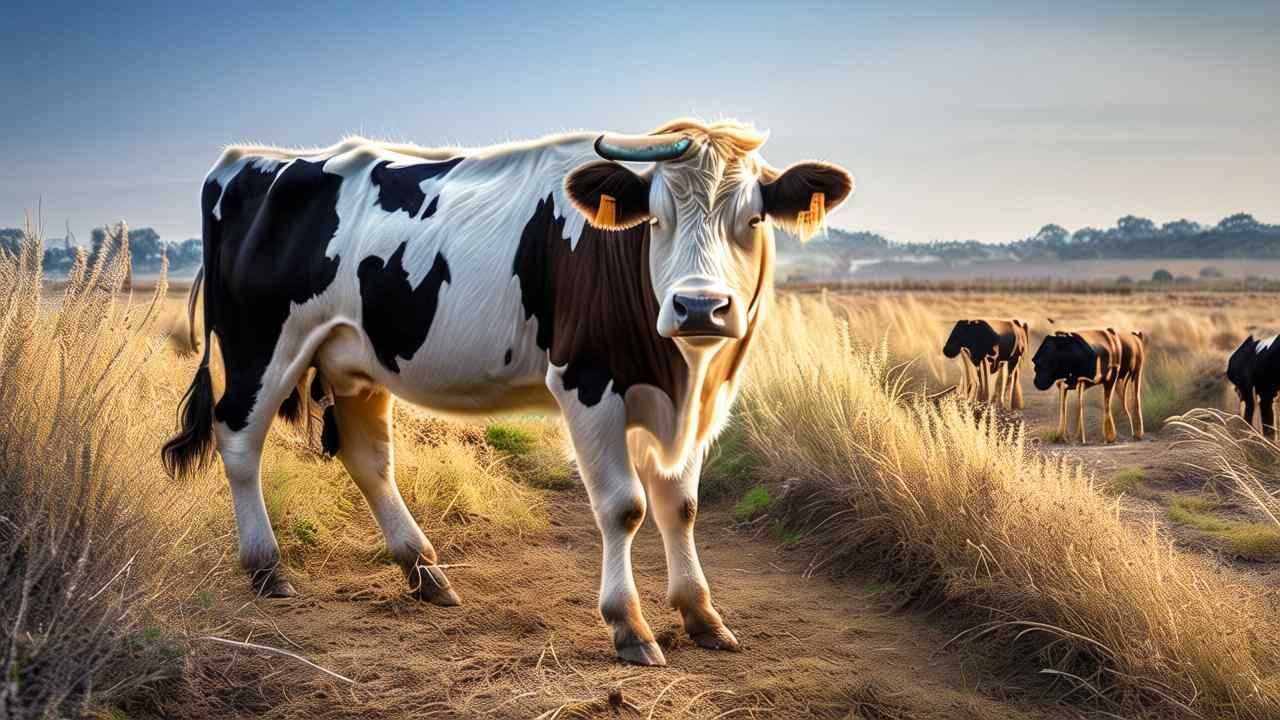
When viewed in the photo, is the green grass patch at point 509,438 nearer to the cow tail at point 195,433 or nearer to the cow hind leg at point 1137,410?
the cow tail at point 195,433

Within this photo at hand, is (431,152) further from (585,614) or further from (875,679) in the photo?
(875,679)

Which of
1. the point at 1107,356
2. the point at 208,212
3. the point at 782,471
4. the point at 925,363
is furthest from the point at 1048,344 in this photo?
the point at 208,212

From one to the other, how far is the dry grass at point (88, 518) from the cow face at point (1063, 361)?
9.21 metres

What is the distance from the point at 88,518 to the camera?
4.30m

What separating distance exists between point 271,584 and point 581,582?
1694mm

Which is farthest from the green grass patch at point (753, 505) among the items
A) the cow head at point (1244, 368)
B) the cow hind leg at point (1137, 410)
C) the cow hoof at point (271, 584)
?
the cow hind leg at point (1137, 410)

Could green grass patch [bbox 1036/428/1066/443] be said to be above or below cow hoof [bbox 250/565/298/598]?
below

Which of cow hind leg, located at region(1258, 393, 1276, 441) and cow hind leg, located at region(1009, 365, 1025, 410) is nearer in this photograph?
cow hind leg, located at region(1258, 393, 1276, 441)

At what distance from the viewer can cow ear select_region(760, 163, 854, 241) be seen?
4.68 m

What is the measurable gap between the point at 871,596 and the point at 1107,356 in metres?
7.23

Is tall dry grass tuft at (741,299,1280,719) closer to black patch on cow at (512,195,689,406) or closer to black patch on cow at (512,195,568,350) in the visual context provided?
black patch on cow at (512,195,689,406)

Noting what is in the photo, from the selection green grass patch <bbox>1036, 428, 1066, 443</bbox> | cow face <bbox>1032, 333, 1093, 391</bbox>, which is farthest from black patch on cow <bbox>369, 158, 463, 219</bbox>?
cow face <bbox>1032, 333, 1093, 391</bbox>

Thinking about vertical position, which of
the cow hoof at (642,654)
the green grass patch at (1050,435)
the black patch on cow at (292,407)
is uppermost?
the black patch on cow at (292,407)

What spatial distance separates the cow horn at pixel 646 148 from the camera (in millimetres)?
4570
